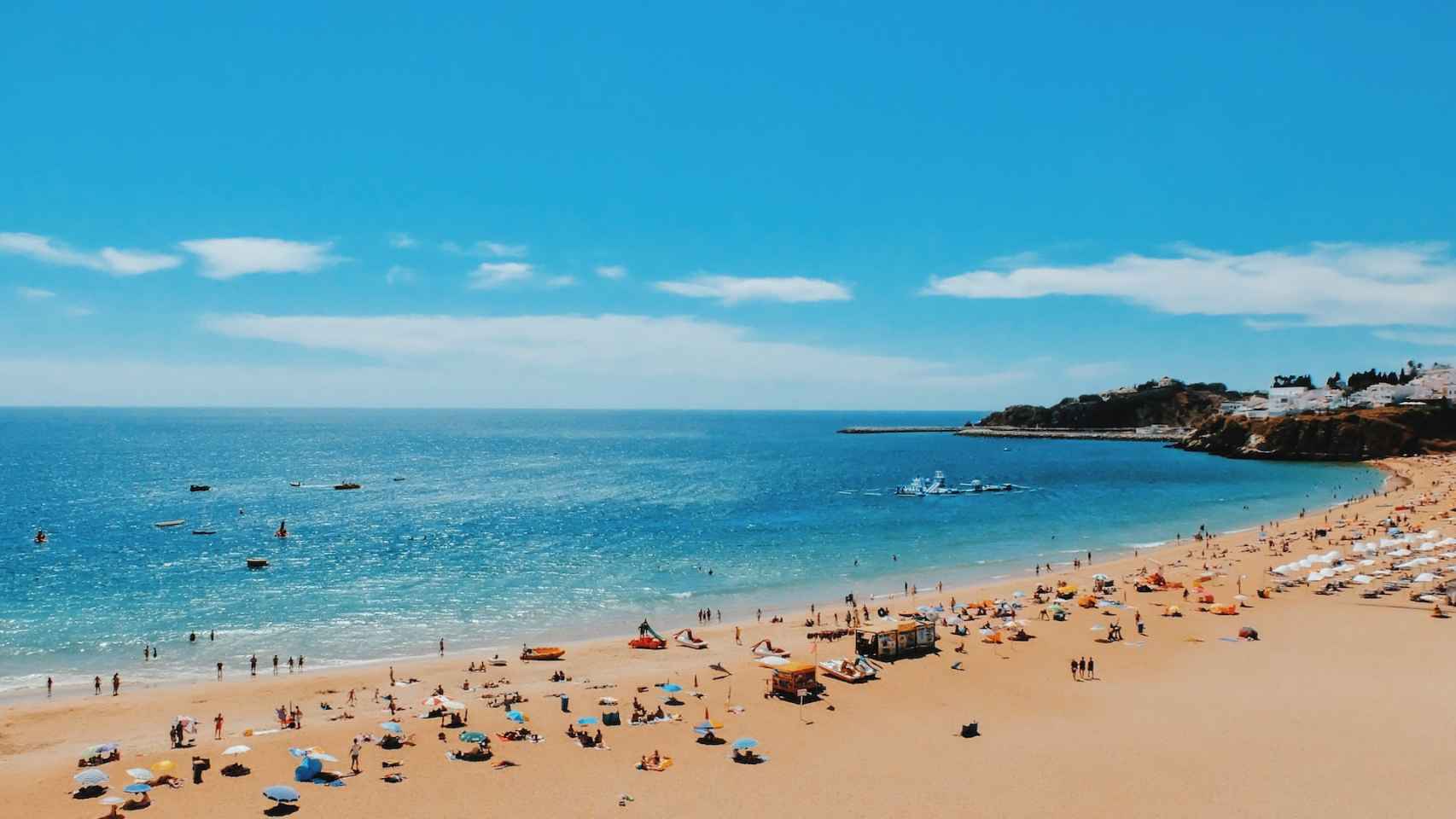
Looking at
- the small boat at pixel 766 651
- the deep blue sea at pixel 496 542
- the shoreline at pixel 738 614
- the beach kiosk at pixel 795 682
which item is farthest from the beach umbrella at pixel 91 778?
the small boat at pixel 766 651

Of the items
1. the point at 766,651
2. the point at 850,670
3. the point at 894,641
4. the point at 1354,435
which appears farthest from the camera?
the point at 1354,435

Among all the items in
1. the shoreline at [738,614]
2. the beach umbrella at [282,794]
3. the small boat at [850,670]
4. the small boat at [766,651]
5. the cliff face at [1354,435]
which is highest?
the cliff face at [1354,435]

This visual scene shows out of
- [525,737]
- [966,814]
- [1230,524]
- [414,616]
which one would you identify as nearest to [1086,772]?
[966,814]

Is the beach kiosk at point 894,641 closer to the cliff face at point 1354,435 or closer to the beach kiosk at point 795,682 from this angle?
the beach kiosk at point 795,682

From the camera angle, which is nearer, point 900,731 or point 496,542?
point 900,731

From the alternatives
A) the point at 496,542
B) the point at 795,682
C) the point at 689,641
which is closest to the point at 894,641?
the point at 795,682

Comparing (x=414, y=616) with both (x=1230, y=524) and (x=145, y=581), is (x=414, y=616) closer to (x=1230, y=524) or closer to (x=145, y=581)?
(x=145, y=581)

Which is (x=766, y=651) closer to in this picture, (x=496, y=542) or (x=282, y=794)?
(x=282, y=794)
